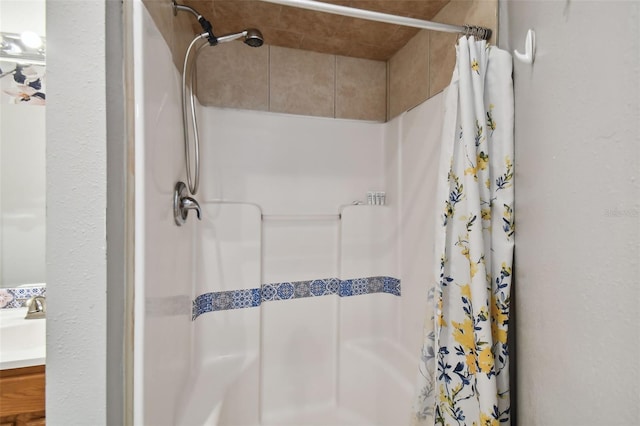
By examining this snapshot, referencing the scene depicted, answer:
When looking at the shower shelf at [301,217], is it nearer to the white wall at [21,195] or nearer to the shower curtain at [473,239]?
the shower curtain at [473,239]

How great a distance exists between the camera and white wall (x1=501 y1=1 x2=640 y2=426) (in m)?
0.58

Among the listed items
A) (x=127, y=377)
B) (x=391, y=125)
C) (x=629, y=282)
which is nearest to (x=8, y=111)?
(x=127, y=377)

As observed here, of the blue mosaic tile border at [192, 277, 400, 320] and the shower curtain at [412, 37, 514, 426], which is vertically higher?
the shower curtain at [412, 37, 514, 426]

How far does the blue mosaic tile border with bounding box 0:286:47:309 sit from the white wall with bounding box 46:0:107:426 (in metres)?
0.94

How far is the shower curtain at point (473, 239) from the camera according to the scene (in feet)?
2.68

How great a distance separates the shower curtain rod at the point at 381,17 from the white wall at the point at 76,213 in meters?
0.52

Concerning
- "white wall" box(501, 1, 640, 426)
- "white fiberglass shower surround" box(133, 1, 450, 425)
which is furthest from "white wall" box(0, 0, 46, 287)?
"white wall" box(501, 1, 640, 426)

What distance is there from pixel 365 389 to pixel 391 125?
5.01 ft

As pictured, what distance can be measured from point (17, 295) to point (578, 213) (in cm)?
200

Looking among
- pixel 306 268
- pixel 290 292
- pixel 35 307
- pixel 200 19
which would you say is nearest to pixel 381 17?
pixel 200 19

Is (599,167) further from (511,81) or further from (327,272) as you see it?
(327,272)

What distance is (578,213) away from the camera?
0.68m

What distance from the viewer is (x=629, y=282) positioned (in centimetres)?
57

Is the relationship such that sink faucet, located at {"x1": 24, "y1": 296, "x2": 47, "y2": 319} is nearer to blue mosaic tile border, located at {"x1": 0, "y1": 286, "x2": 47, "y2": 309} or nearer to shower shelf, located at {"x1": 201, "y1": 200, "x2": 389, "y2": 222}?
blue mosaic tile border, located at {"x1": 0, "y1": 286, "x2": 47, "y2": 309}
